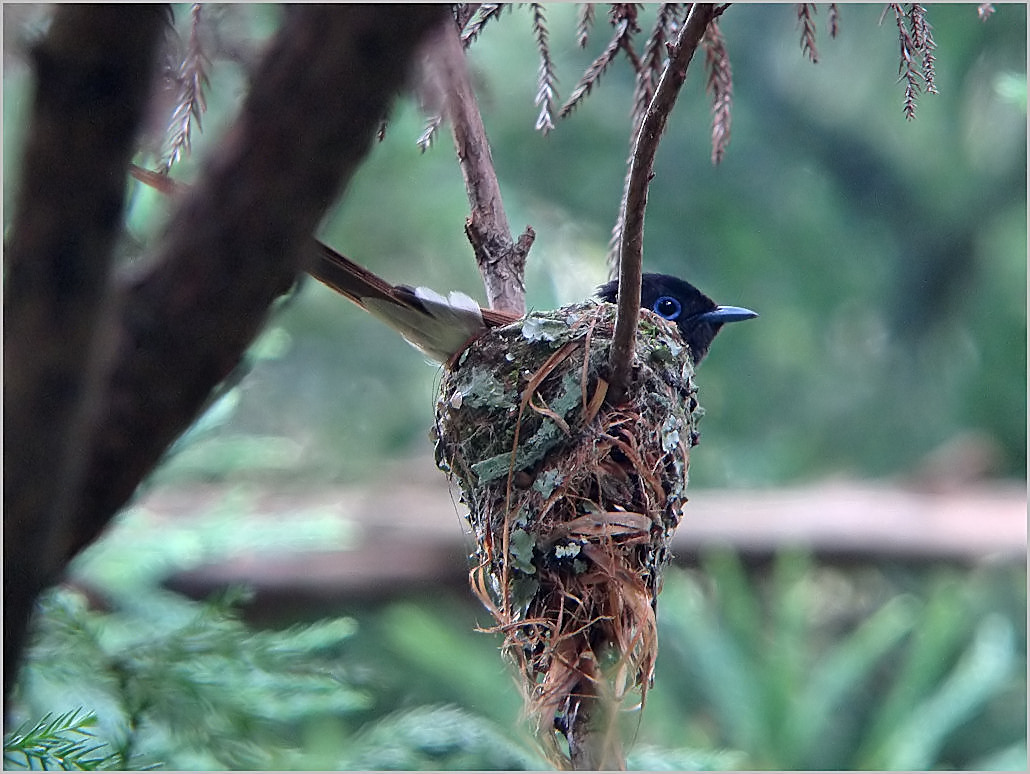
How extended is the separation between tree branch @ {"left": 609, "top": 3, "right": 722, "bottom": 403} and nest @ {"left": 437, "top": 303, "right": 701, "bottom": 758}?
15 centimetres

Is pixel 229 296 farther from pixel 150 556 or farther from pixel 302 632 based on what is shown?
pixel 150 556

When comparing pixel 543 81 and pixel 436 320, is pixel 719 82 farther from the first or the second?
pixel 436 320

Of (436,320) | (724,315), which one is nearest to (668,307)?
(724,315)

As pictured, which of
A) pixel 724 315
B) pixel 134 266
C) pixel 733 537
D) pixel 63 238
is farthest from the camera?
pixel 733 537

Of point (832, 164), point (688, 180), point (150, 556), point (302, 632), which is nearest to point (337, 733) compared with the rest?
point (150, 556)

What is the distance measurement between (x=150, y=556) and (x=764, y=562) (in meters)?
4.27

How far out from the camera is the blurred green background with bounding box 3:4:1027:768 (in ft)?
24.5

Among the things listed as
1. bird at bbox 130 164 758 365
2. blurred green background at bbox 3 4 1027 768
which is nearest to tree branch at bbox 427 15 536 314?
bird at bbox 130 164 758 365

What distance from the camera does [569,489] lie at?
2.76 m

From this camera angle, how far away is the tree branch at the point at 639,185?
6.12 ft

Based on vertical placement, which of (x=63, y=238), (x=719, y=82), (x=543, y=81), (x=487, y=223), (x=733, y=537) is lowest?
(x=63, y=238)

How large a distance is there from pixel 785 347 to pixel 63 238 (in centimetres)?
1112

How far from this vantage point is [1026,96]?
3.67 metres

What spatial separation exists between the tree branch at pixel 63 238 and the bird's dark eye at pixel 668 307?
117 inches
